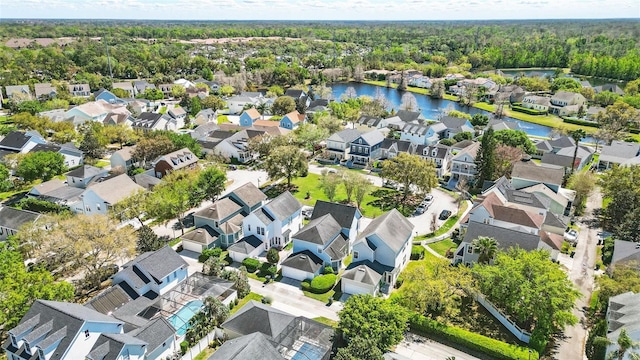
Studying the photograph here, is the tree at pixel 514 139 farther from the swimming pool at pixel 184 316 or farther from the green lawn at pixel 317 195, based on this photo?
the swimming pool at pixel 184 316

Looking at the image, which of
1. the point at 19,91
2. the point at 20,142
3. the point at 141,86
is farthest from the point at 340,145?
the point at 19,91

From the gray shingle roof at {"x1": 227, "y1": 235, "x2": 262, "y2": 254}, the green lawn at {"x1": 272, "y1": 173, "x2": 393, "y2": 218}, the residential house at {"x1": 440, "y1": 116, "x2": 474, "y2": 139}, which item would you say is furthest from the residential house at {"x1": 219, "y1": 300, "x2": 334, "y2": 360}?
the residential house at {"x1": 440, "y1": 116, "x2": 474, "y2": 139}

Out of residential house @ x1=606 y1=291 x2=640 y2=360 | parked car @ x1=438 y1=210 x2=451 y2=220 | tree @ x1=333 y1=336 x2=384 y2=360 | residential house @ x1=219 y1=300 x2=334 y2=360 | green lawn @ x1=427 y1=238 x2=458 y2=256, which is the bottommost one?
green lawn @ x1=427 y1=238 x2=458 y2=256

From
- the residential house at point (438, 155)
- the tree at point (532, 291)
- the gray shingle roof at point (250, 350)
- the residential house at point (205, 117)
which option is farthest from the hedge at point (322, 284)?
the residential house at point (205, 117)

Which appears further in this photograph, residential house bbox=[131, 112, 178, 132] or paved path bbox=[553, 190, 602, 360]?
residential house bbox=[131, 112, 178, 132]

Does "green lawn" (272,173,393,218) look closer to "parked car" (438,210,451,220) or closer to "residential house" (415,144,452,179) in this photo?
"parked car" (438,210,451,220)

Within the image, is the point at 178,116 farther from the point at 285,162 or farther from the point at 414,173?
the point at 414,173

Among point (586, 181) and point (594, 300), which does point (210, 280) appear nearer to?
point (594, 300)
